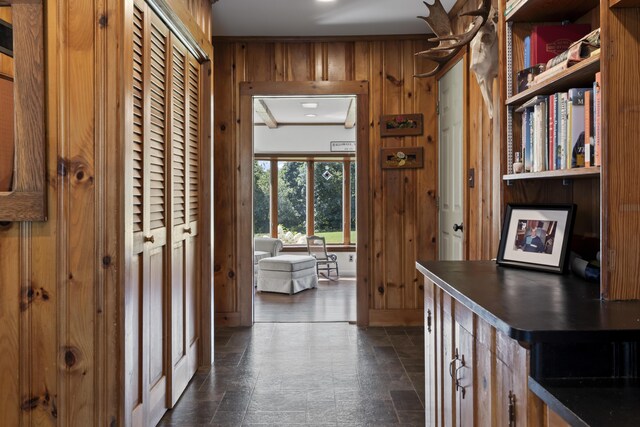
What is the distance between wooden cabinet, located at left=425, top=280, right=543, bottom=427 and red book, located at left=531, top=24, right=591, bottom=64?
97 centimetres

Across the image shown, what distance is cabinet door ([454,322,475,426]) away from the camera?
1.41m

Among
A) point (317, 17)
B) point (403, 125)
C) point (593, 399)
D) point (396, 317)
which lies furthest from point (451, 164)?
→ point (593, 399)

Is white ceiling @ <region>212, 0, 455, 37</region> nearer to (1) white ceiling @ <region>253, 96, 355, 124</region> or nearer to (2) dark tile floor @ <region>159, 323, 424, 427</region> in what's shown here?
(1) white ceiling @ <region>253, 96, 355, 124</region>

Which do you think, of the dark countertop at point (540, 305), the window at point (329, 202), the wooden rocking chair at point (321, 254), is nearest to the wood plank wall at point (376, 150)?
the dark countertop at point (540, 305)

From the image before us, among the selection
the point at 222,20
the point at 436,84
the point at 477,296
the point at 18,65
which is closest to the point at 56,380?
the point at 18,65

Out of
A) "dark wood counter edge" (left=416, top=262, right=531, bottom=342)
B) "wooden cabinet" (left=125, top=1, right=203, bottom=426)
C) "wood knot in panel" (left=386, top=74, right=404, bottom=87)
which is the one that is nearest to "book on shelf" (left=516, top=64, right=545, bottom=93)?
"dark wood counter edge" (left=416, top=262, right=531, bottom=342)

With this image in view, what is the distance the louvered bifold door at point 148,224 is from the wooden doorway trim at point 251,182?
5.85 ft

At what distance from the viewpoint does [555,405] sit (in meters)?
0.90

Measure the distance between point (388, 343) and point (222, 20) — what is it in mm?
2913

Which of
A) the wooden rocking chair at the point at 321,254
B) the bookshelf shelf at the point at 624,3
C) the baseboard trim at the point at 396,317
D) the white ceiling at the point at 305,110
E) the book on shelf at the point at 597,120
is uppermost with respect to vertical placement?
the white ceiling at the point at 305,110

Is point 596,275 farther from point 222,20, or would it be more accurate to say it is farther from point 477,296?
point 222,20

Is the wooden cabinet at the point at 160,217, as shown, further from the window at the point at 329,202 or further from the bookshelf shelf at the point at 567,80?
the window at the point at 329,202

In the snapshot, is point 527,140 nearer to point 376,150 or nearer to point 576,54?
point 576,54

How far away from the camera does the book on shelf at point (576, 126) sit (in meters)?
1.55
